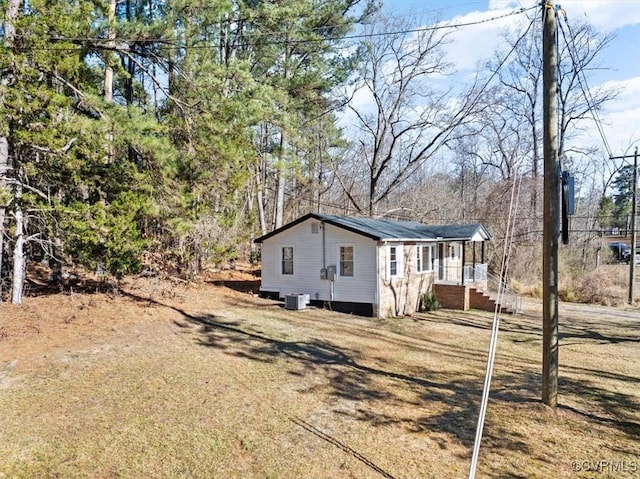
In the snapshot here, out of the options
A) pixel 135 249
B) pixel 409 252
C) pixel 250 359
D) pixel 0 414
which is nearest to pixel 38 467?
pixel 0 414

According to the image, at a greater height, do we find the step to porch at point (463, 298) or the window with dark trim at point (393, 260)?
the window with dark trim at point (393, 260)

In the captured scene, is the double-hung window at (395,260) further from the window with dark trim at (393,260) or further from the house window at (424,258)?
the house window at (424,258)

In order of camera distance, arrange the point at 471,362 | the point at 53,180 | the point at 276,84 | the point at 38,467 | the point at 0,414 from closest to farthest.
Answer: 1. the point at 38,467
2. the point at 0,414
3. the point at 471,362
4. the point at 53,180
5. the point at 276,84

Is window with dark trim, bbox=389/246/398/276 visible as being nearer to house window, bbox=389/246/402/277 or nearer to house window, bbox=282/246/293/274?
house window, bbox=389/246/402/277

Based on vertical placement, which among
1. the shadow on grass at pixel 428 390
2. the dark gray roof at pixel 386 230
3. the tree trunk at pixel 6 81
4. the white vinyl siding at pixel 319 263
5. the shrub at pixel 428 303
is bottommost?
the shadow on grass at pixel 428 390

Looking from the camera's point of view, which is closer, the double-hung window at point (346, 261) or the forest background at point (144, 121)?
the forest background at point (144, 121)

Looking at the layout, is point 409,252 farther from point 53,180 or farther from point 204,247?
point 53,180

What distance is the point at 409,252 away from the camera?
50.6 ft

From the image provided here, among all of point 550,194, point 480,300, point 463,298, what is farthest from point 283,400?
point 480,300

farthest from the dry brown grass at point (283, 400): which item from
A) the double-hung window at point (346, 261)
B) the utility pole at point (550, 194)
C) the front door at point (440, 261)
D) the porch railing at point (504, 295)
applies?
the front door at point (440, 261)

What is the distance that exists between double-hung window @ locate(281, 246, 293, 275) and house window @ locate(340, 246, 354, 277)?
86.3 inches

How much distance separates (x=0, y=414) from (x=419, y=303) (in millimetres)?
13209

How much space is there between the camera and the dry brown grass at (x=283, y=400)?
4.53 metres


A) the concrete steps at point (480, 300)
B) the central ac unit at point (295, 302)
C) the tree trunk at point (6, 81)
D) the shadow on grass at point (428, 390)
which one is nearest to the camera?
the shadow on grass at point (428, 390)
